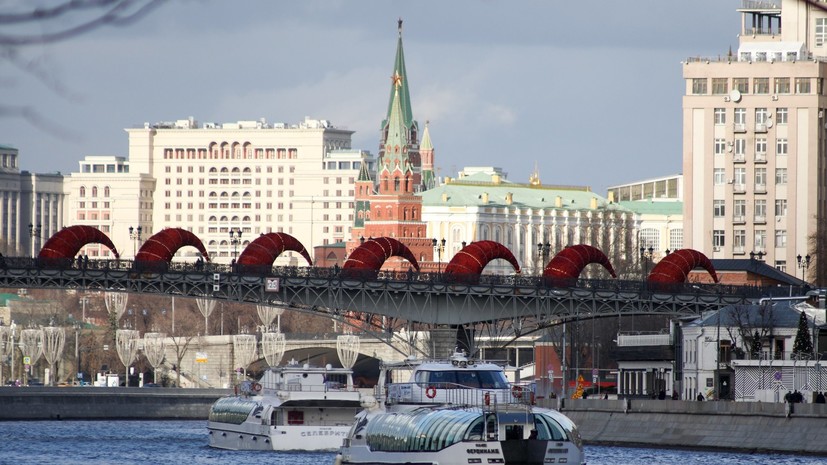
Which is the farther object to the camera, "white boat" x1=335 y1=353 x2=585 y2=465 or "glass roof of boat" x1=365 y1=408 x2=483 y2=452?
"glass roof of boat" x1=365 y1=408 x2=483 y2=452

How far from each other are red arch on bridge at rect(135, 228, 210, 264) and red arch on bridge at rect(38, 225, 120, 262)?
2.32m

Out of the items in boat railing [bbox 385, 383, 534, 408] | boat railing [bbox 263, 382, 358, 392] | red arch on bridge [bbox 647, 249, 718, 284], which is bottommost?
boat railing [bbox 263, 382, 358, 392]

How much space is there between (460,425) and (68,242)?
3334 inches

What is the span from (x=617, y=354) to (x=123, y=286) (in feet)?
121

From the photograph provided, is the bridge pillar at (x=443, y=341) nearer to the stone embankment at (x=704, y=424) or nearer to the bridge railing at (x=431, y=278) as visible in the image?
the bridge railing at (x=431, y=278)

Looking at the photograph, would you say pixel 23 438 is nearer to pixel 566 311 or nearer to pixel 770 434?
pixel 566 311

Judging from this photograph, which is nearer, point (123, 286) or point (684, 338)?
point (684, 338)

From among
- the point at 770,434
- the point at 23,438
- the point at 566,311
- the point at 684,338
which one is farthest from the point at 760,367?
the point at 23,438

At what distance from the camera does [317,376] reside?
5148 inches

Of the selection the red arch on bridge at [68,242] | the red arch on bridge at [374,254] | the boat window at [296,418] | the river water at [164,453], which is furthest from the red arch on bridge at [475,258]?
the boat window at [296,418]

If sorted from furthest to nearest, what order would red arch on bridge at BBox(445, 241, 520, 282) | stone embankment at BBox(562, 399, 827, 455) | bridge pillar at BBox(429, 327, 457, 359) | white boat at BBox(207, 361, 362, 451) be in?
1. red arch on bridge at BBox(445, 241, 520, 282)
2. bridge pillar at BBox(429, 327, 457, 359)
3. white boat at BBox(207, 361, 362, 451)
4. stone embankment at BBox(562, 399, 827, 455)

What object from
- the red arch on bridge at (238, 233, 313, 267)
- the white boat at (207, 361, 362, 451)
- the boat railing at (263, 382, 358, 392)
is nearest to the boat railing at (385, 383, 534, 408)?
the white boat at (207, 361, 362, 451)

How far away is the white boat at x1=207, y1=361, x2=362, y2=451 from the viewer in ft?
420

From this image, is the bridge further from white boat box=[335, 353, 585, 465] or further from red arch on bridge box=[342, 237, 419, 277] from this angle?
white boat box=[335, 353, 585, 465]
